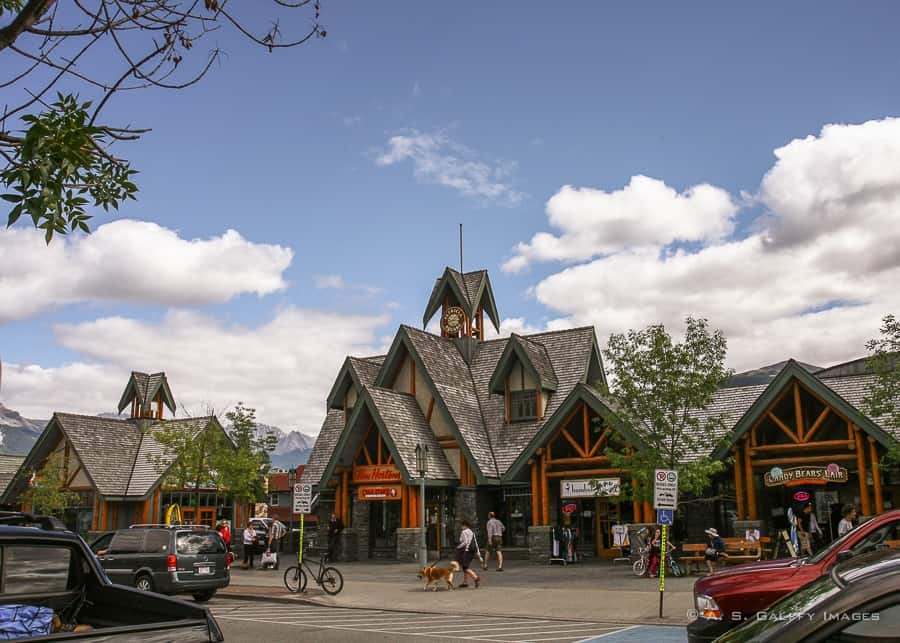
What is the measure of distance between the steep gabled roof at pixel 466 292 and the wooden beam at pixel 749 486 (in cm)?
1619

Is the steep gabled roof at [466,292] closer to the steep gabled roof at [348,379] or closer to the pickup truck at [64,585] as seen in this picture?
the steep gabled roof at [348,379]

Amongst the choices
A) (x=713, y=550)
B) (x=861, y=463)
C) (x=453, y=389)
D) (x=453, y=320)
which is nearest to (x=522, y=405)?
(x=453, y=389)

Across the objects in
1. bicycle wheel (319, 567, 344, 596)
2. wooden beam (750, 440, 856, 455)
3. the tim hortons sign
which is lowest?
bicycle wheel (319, 567, 344, 596)

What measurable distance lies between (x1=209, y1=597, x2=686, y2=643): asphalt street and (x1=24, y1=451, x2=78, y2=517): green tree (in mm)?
26161

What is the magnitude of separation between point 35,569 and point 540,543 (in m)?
24.1

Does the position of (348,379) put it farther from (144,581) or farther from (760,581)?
(760,581)

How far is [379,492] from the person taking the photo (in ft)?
106

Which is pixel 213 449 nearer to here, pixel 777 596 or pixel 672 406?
pixel 672 406

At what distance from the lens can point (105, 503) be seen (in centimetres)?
4350

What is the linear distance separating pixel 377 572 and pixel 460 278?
16800 millimetres

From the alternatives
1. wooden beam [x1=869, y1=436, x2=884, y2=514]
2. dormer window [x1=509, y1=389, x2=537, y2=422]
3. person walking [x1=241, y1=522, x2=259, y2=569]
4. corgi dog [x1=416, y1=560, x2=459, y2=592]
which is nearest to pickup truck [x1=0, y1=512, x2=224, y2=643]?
corgi dog [x1=416, y1=560, x2=459, y2=592]

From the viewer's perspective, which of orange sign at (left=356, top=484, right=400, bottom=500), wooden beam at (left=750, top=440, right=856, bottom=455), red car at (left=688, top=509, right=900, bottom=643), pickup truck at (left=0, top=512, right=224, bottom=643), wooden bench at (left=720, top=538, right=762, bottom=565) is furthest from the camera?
orange sign at (left=356, top=484, right=400, bottom=500)

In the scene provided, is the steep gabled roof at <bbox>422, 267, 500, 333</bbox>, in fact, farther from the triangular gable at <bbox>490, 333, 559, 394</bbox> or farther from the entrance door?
the entrance door

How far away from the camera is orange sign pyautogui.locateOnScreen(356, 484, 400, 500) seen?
32.0 meters
